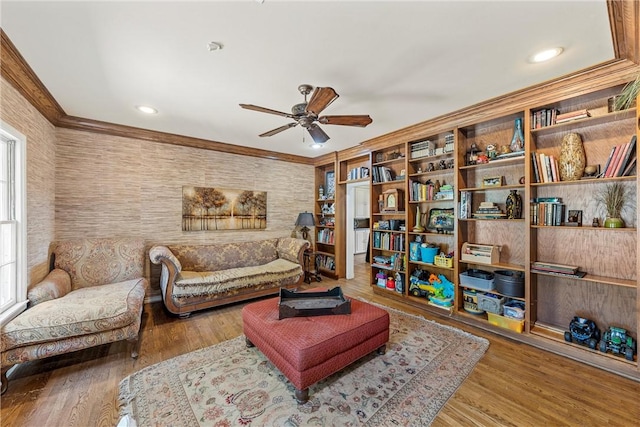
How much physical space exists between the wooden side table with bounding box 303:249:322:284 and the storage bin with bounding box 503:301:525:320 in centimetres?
288

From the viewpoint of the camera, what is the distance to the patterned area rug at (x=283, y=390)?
164 centimetres

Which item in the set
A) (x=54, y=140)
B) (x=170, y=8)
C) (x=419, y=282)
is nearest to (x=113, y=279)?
(x=54, y=140)

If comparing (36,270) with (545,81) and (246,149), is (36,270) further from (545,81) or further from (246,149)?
(545,81)

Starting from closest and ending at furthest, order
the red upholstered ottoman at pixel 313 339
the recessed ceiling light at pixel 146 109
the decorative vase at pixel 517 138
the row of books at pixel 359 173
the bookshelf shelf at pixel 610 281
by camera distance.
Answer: the red upholstered ottoman at pixel 313 339 → the bookshelf shelf at pixel 610 281 → the decorative vase at pixel 517 138 → the recessed ceiling light at pixel 146 109 → the row of books at pixel 359 173

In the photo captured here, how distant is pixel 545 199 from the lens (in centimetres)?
254

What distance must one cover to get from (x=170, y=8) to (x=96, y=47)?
0.81m

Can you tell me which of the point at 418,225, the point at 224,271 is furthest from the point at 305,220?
the point at 418,225

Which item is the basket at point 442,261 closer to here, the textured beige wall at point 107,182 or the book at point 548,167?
the book at point 548,167

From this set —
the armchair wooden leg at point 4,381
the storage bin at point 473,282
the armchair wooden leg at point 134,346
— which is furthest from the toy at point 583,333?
the armchair wooden leg at point 4,381

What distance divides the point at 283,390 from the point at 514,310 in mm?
2437

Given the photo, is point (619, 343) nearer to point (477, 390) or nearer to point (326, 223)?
point (477, 390)

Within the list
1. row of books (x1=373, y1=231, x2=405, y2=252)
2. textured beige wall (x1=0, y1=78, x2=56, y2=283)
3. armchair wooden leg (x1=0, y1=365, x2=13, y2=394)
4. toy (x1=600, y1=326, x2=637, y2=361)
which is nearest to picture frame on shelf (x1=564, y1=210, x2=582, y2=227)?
toy (x1=600, y1=326, x2=637, y2=361)

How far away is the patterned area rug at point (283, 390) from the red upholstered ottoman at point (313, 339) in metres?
0.14

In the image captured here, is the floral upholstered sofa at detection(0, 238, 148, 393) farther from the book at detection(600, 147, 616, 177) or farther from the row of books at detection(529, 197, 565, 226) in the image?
the book at detection(600, 147, 616, 177)
